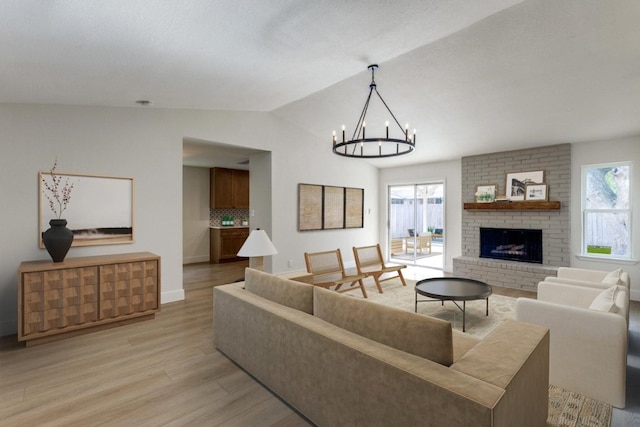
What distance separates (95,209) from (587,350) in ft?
16.4

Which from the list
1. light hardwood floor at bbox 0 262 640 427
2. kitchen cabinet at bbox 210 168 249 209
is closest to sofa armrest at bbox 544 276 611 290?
light hardwood floor at bbox 0 262 640 427

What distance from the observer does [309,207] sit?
20.7 ft

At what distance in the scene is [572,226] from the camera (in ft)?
16.9

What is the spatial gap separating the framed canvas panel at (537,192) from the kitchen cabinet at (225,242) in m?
6.22

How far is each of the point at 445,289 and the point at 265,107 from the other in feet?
12.2

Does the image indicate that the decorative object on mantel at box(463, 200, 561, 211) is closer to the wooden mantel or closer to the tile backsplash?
the wooden mantel

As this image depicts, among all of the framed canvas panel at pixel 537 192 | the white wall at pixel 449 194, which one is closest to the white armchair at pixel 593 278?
the framed canvas panel at pixel 537 192

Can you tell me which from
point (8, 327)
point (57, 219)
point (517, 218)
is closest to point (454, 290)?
point (517, 218)

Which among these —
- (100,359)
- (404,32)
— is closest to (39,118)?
(100,359)

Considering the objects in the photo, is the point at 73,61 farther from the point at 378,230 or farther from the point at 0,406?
the point at 378,230

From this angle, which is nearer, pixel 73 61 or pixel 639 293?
pixel 73 61

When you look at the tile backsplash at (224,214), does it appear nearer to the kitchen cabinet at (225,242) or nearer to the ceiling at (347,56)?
the kitchen cabinet at (225,242)

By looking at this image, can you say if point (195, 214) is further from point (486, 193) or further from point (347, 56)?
point (486, 193)

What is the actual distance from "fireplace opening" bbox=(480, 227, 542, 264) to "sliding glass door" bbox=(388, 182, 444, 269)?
1.08 meters
